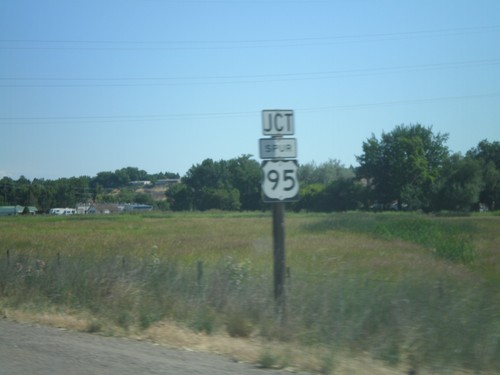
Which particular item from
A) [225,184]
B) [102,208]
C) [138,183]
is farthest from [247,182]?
[138,183]

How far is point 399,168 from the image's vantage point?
36.7 meters

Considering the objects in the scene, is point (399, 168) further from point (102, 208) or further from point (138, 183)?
point (138, 183)

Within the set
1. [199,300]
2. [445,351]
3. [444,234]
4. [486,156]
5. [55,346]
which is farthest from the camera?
[486,156]

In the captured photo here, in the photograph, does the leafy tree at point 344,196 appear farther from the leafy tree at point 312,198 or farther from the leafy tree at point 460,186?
the leafy tree at point 460,186

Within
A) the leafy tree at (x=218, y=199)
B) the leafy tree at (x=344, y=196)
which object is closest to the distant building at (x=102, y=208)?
the leafy tree at (x=218, y=199)

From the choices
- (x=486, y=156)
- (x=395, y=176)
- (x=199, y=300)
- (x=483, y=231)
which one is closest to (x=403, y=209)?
(x=395, y=176)

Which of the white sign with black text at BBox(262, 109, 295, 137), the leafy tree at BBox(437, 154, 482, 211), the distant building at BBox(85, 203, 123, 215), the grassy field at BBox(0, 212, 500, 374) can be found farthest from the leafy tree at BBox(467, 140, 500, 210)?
the distant building at BBox(85, 203, 123, 215)

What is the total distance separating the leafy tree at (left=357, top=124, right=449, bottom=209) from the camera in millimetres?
36094

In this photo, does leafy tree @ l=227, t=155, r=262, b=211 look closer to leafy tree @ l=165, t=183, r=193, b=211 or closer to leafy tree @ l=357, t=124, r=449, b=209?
leafy tree @ l=165, t=183, r=193, b=211

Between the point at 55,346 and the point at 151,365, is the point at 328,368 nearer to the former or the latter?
the point at 151,365

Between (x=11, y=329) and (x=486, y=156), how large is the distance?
161 ft

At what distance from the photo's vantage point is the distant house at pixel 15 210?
284 feet

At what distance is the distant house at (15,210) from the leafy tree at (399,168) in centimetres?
6135

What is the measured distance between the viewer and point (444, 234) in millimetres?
28172
